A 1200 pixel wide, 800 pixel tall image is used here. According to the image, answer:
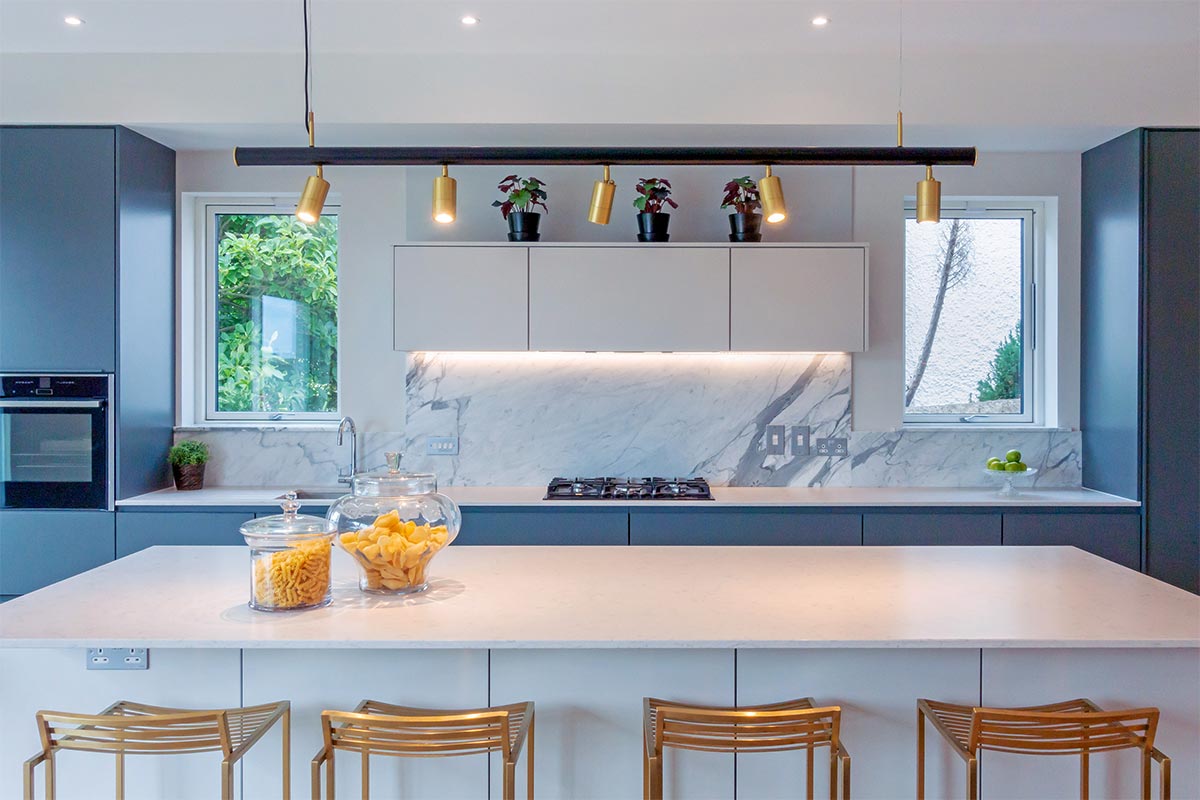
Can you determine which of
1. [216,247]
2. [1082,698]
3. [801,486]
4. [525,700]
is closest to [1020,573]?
[1082,698]

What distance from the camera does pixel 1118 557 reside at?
340cm

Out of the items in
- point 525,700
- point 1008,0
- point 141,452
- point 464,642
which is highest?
point 1008,0

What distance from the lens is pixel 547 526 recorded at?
3.40 m

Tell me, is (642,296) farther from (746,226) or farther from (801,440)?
(801,440)

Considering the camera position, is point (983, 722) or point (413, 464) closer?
point (983, 722)

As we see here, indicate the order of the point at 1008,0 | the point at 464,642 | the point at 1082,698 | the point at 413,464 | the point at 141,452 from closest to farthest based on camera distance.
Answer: the point at 464,642, the point at 1082,698, the point at 1008,0, the point at 141,452, the point at 413,464

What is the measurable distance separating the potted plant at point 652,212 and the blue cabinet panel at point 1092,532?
79.7 inches

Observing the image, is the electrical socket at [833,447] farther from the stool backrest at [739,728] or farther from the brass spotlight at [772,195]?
the stool backrest at [739,728]

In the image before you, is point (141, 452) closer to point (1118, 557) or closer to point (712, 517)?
point (712, 517)

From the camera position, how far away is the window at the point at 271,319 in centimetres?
405

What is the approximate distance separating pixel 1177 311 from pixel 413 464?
Answer: 352cm

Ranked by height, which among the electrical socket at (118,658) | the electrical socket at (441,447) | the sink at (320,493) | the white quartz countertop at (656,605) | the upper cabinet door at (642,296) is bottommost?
the electrical socket at (118,658)

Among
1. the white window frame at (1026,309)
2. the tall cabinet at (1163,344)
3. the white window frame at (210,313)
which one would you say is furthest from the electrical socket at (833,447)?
the white window frame at (210,313)

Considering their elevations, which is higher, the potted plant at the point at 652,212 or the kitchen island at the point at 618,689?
the potted plant at the point at 652,212
